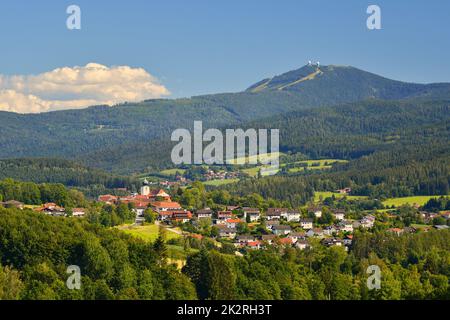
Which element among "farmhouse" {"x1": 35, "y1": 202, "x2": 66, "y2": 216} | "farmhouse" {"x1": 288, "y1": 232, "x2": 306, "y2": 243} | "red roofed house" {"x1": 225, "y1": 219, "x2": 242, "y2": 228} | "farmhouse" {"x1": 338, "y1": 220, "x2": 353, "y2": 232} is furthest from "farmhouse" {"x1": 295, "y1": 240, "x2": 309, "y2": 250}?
"farmhouse" {"x1": 35, "y1": 202, "x2": 66, "y2": 216}

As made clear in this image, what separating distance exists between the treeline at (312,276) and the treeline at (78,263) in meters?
2.22

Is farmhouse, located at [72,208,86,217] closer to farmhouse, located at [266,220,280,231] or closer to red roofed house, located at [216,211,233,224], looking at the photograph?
red roofed house, located at [216,211,233,224]

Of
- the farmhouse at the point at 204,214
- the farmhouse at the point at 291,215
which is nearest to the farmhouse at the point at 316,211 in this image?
the farmhouse at the point at 291,215

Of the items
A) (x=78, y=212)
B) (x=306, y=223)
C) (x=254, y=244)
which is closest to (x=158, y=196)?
(x=78, y=212)

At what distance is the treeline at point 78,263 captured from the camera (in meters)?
54.7

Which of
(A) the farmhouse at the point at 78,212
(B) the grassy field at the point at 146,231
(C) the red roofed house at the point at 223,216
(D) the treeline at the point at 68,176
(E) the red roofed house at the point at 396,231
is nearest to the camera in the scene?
(B) the grassy field at the point at 146,231

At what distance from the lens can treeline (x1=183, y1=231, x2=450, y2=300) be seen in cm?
6009

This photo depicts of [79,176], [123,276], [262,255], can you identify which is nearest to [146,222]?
[262,255]

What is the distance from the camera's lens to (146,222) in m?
94.8

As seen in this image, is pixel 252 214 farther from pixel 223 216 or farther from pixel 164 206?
pixel 164 206

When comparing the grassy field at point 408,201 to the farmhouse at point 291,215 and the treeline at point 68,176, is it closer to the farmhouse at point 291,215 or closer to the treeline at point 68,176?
the farmhouse at point 291,215

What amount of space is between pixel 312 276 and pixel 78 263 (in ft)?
60.1

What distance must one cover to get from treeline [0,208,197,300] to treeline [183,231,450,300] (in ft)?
7.30
